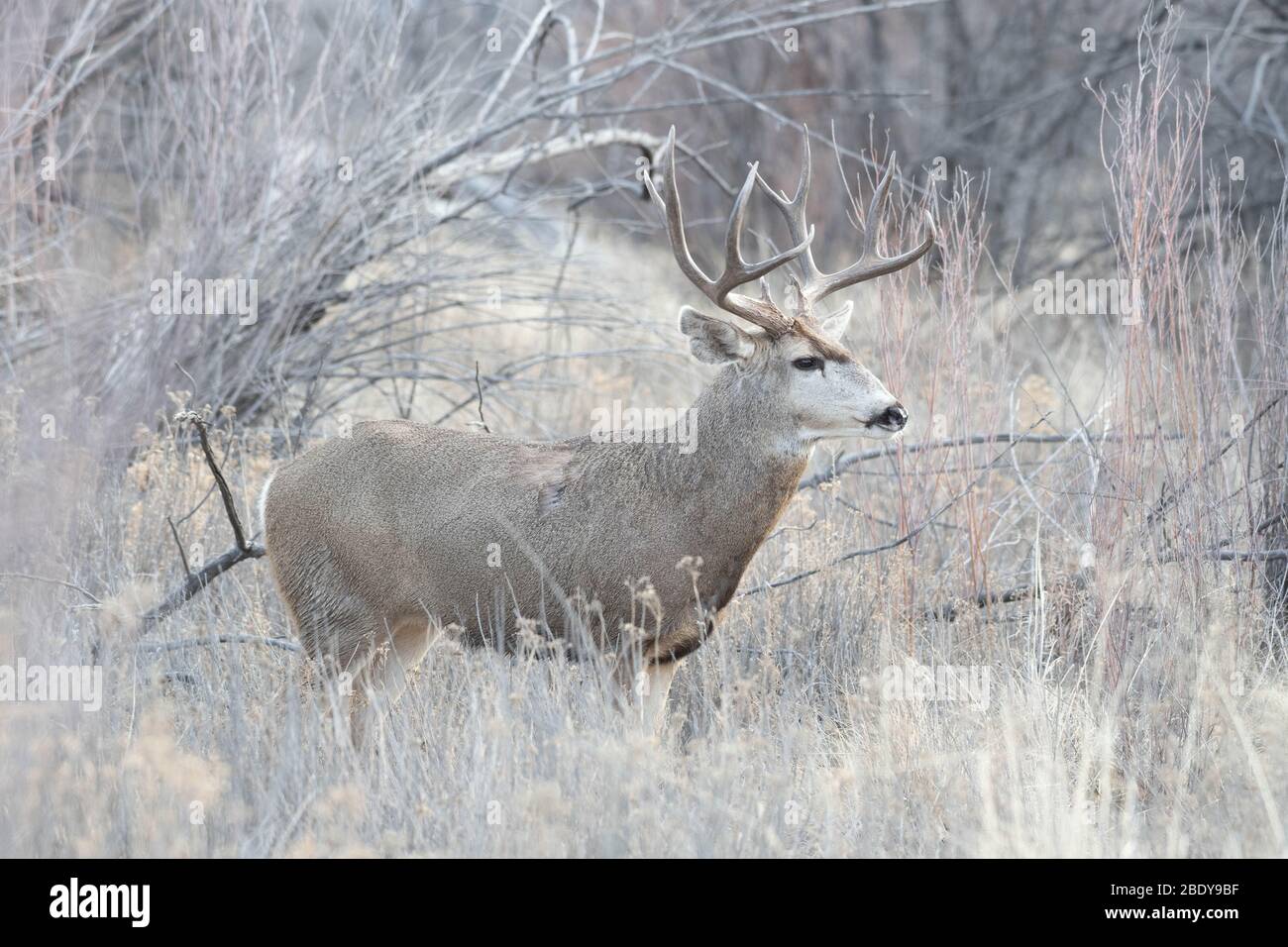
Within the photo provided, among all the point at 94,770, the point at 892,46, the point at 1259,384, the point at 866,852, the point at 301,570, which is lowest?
the point at 866,852

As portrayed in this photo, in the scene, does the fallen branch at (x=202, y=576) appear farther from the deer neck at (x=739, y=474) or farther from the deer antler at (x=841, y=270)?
the deer antler at (x=841, y=270)

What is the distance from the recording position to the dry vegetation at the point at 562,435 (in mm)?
4004

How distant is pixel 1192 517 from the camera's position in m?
5.26

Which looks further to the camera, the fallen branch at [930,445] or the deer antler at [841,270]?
Answer: the fallen branch at [930,445]

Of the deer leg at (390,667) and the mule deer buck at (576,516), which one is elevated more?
the mule deer buck at (576,516)

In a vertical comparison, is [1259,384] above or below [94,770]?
above

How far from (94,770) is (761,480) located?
227 cm

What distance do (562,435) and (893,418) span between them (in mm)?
4020

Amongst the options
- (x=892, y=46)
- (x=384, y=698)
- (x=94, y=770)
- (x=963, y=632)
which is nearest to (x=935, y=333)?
(x=963, y=632)

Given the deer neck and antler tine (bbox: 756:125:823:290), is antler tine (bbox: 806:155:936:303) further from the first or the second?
the deer neck

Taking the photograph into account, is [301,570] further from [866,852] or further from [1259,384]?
[1259,384]

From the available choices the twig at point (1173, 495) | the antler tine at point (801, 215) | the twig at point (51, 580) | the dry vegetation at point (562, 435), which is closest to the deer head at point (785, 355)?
the antler tine at point (801, 215)

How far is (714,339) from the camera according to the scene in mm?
5168

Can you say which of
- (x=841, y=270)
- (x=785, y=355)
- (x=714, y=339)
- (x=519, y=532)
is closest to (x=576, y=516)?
(x=519, y=532)
